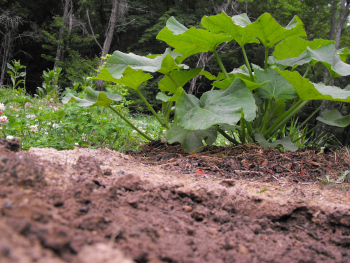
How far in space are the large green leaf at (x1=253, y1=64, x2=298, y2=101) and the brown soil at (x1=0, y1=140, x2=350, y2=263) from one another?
0.85 m

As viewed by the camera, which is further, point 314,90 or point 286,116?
point 286,116

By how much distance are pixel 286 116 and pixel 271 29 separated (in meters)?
0.66

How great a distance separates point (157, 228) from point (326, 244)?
540 millimetres

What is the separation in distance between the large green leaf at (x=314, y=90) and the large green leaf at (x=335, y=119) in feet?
1.58

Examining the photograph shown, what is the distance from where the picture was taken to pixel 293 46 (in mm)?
1885

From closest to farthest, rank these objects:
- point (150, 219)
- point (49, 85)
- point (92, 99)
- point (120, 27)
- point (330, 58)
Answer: point (150, 219) < point (330, 58) < point (92, 99) < point (49, 85) < point (120, 27)

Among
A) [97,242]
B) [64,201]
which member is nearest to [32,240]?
[97,242]

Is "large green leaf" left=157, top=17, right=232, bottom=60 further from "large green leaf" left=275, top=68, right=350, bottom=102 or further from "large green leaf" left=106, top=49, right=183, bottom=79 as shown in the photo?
"large green leaf" left=275, top=68, right=350, bottom=102

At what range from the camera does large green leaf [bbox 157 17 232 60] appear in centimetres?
173

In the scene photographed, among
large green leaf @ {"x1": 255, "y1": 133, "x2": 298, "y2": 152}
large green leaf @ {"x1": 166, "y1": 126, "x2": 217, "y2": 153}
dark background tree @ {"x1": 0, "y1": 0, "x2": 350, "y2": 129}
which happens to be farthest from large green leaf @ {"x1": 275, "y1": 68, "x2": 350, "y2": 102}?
dark background tree @ {"x1": 0, "y1": 0, "x2": 350, "y2": 129}

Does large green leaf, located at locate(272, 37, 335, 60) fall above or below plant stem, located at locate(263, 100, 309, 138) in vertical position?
above

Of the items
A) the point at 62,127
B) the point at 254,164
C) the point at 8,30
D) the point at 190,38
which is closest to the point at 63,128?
the point at 62,127

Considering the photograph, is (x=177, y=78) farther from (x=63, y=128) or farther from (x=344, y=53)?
(x=344, y=53)

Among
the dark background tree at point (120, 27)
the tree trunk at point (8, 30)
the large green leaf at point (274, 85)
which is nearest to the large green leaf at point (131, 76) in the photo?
the large green leaf at point (274, 85)
